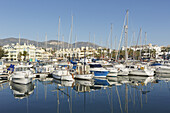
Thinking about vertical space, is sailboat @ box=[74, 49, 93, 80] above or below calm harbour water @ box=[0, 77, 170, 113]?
above

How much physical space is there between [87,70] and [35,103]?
816 inches

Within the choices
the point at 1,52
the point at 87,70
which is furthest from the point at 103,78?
the point at 1,52

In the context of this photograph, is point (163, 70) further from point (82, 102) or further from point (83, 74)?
point (82, 102)

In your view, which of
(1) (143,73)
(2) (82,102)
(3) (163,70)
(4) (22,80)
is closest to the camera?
(2) (82,102)

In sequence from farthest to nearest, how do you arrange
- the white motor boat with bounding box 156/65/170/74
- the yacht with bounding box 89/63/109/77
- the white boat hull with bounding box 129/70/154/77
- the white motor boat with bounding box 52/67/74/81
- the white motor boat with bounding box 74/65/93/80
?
1. the white motor boat with bounding box 156/65/170/74
2. the white boat hull with bounding box 129/70/154/77
3. the yacht with bounding box 89/63/109/77
4. the white motor boat with bounding box 74/65/93/80
5. the white motor boat with bounding box 52/67/74/81

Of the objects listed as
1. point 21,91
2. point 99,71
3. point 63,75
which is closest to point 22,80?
point 21,91

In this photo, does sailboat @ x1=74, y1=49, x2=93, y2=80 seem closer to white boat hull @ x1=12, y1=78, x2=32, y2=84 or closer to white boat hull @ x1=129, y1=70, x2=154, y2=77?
white boat hull @ x1=12, y1=78, x2=32, y2=84

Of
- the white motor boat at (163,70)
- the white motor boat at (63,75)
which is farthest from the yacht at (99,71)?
the white motor boat at (163,70)

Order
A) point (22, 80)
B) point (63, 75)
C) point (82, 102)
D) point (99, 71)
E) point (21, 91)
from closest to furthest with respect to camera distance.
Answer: point (82, 102) → point (21, 91) → point (22, 80) → point (63, 75) → point (99, 71)

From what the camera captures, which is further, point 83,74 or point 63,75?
point 83,74

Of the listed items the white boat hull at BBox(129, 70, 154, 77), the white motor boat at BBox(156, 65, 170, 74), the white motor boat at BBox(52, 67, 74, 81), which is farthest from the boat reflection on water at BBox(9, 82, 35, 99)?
the white motor boat at BBox(156, 65, 170, 74)

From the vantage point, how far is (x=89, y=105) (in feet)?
72.6

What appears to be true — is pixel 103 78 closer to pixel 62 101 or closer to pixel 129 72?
pixel 129 72

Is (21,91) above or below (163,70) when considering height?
below
